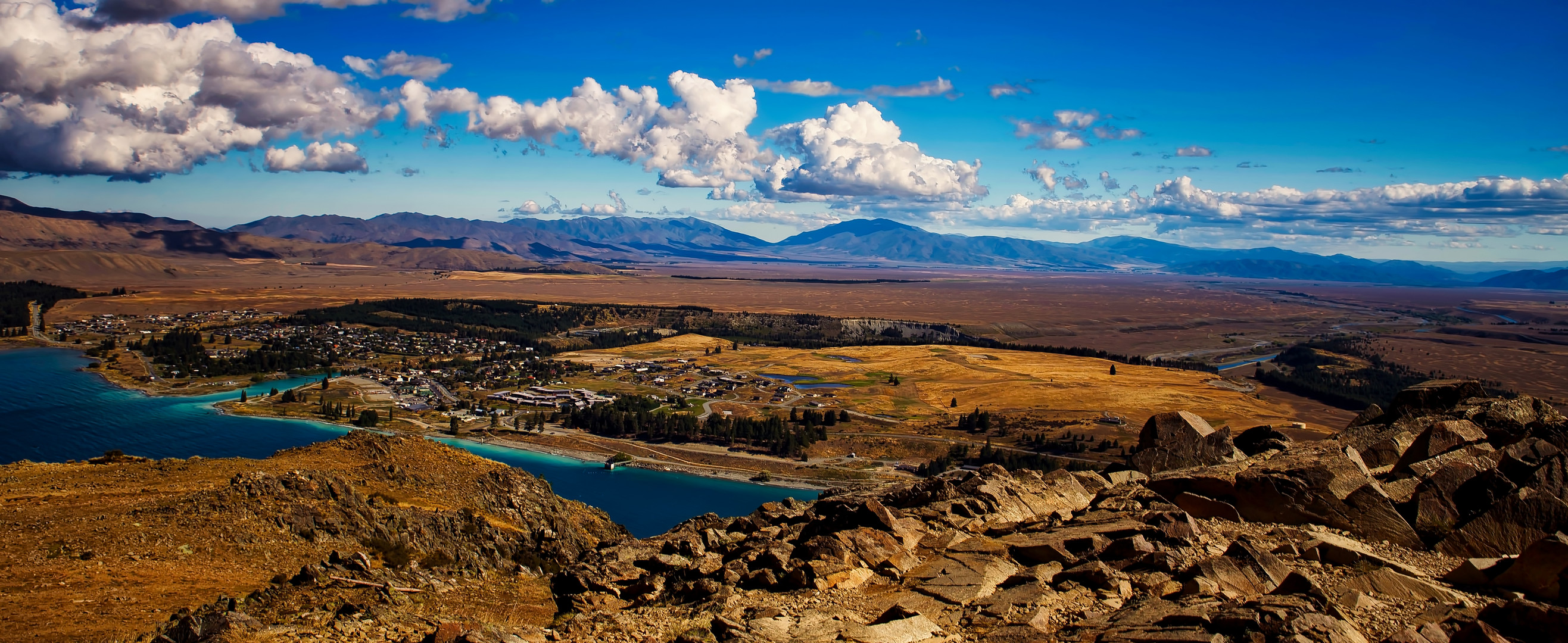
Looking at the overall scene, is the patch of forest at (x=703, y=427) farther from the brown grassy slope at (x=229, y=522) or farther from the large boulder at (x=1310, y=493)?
the large boulder at (x=1310, y=493)

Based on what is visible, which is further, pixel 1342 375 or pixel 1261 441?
pixel 1342 375

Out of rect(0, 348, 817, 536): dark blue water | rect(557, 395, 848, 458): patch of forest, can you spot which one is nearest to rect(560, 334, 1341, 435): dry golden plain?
rect(557, 395, 848, 458): patch of forest

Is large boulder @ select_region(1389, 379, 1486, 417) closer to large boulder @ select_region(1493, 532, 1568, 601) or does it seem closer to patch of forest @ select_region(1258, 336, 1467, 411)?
large boulder @ select_region(1493, 532, 1568, 601)

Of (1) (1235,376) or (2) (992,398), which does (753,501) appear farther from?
(1) (1235,376)

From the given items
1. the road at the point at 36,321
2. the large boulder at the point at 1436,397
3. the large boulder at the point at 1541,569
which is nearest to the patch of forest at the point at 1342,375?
the large boulder at the point at 1436,397

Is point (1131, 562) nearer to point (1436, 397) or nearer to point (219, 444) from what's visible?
point (1436, 397)

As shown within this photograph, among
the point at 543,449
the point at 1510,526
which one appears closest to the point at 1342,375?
the point at 543,449

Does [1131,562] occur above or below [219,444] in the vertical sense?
above
